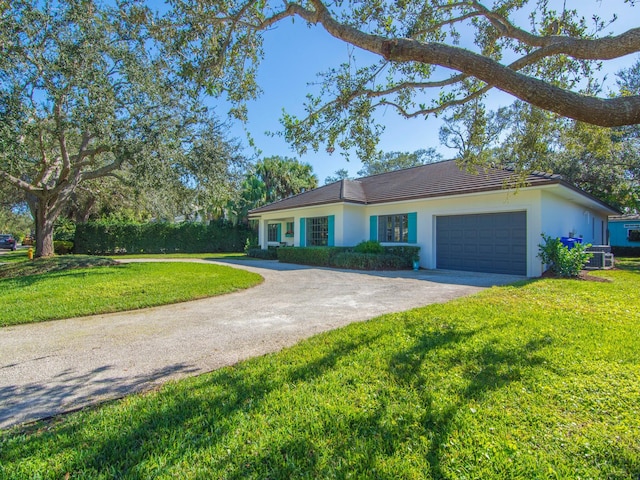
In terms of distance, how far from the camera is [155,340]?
467 cm

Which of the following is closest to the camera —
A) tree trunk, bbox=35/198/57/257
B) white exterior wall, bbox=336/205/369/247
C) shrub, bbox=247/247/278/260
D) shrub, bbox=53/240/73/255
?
tree trunk, bbox=35/198/57/257

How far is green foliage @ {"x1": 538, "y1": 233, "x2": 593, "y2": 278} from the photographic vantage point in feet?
32.5

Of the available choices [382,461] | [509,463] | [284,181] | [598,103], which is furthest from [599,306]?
[284,181]

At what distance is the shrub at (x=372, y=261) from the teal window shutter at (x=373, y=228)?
A: 2723mm

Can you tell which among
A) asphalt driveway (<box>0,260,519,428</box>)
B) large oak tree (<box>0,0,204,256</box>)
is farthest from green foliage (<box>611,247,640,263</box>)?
large oak tree (<box>0,0,204,256</box>)

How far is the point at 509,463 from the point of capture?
6.98 ft

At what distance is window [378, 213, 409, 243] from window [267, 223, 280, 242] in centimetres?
855

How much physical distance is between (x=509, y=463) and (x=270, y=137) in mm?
6997

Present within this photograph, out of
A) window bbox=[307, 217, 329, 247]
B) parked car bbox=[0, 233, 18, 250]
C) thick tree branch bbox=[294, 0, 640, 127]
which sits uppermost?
thick tree branch bbox=[294, 0, 640, 127]

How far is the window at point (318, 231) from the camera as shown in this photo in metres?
18.0

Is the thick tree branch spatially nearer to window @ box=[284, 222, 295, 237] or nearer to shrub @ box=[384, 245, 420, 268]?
shrub @ box=[384, 245, 420, 268]

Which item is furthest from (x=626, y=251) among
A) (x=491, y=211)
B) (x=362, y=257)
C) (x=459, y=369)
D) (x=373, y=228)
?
(x=459, y=369)

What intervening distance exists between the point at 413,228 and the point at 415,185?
7.78 ft

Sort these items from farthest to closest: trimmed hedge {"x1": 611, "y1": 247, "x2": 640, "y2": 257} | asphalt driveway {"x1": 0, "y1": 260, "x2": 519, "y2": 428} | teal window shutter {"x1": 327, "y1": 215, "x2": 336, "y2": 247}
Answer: trimmed hedge {"x1": 611, "y1": 247, "x2": 640, "y2": 257}, teal window shutter {"x1": 327, "y1": 215, "x2": 336, "y2": 247}, asphalt driveway {"x1": 0, "y1": 260, "x2": 519, "y2": 428}
